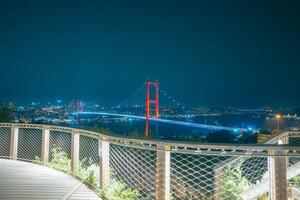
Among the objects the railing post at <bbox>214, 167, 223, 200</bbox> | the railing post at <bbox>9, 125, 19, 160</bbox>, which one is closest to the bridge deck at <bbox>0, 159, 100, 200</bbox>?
the railing post at <bbox>9, 125, 19, 160</bbox>

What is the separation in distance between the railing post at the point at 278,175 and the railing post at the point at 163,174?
89 cm

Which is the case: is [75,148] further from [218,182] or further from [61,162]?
[218,182]

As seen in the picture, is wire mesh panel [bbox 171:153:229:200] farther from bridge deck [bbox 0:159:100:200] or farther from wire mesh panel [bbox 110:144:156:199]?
bridge deck [bbox 0:159:100:200]

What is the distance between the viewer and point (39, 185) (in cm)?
455

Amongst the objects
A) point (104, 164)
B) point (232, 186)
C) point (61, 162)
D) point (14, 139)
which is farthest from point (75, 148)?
point (232, 186)

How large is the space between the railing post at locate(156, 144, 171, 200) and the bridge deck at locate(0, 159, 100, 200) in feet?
3.48

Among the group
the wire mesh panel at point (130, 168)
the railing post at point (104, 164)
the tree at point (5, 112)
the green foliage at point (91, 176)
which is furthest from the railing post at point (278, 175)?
the tree at point (5, 112)

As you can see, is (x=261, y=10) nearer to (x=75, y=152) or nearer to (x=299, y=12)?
(x=299, y=12)

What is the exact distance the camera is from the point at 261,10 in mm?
144875

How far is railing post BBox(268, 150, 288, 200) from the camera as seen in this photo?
2.72 metres

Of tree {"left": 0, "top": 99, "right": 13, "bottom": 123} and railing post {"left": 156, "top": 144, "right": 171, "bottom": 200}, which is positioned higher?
tree {"left": 0, "top": 99, "right": 13, "bottom": 123}

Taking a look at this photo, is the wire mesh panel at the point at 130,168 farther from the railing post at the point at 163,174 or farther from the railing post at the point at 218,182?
the railing post at the point at 218,182

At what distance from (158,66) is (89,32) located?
1824 inches

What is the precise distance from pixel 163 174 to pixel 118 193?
813 mm
